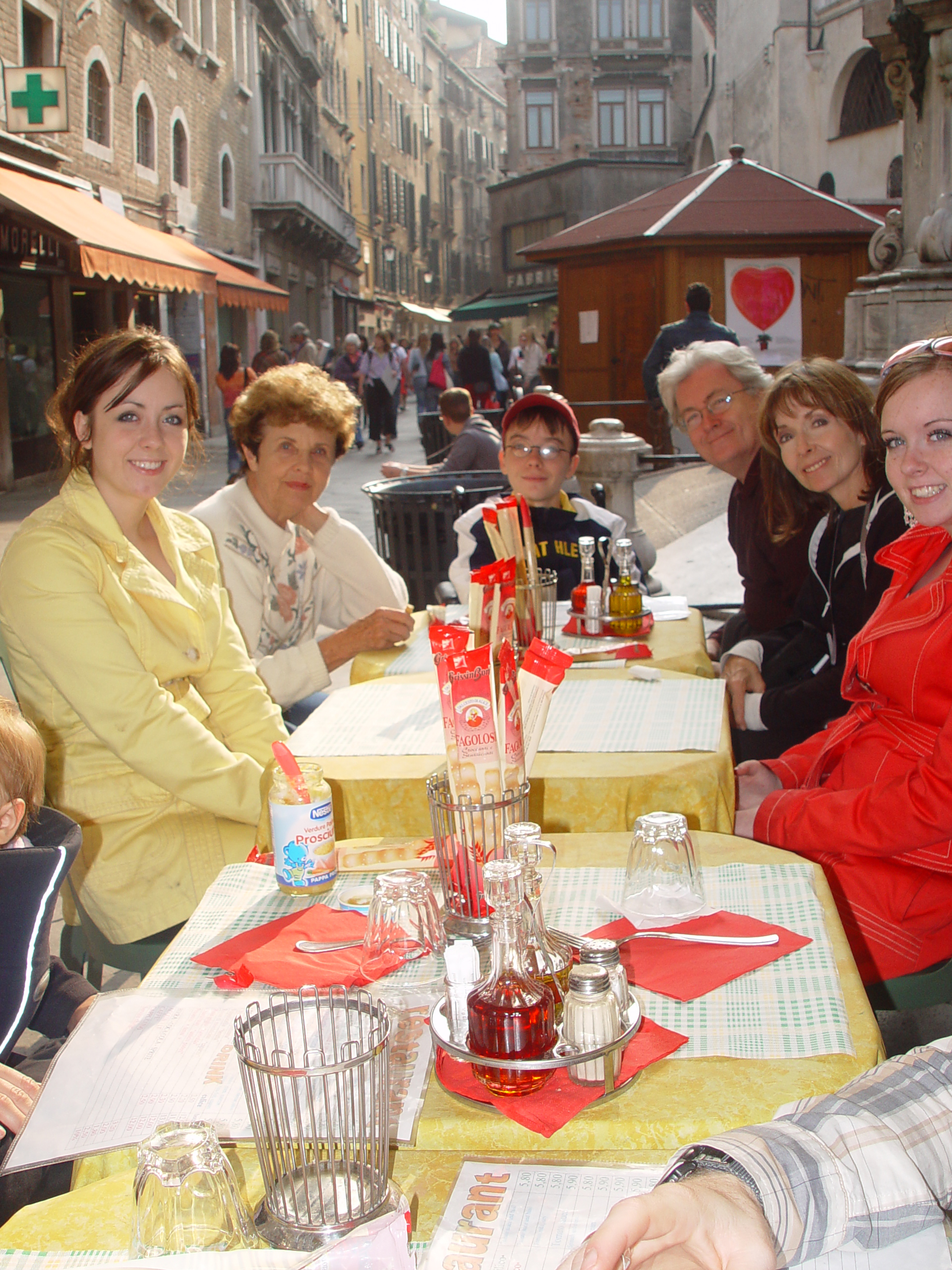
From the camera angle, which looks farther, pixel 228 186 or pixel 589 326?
pixel 228 186

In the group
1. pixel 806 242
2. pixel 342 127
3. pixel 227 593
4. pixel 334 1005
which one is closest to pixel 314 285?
pixel 342 127

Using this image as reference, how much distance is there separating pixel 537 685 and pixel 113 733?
1.17 meters

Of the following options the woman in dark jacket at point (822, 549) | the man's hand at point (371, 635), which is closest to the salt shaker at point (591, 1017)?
the woman in dark jacket at point (822, 549)

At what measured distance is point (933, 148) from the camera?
6.95 metres

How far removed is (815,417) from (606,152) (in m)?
43.5

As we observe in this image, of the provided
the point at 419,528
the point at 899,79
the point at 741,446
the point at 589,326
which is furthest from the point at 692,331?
the point at 741,446

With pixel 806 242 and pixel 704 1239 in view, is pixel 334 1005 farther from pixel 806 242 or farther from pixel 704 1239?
pixel 806 242

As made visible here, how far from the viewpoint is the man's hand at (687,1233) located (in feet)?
3.30

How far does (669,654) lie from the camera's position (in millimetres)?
3242

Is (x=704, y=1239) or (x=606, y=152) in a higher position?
(x=606, y=152)

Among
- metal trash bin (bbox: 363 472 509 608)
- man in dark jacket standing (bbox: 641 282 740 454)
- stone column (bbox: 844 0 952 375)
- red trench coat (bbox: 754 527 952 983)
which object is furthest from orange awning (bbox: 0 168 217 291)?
red trench coat (bbox: 754 527 952 983)

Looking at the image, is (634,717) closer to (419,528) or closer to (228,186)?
(419,528)

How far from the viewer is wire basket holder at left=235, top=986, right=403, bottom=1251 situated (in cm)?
108

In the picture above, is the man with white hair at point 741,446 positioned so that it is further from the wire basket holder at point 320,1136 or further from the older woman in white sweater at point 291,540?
the wire basket holder at point 320,1136
